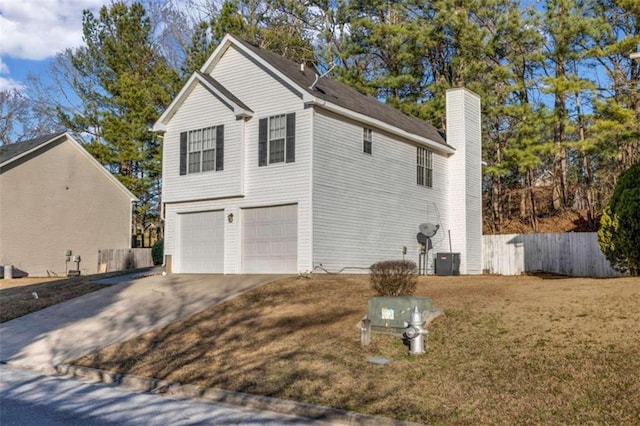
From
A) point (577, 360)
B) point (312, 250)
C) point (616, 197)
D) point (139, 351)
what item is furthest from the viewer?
point (312, 250)

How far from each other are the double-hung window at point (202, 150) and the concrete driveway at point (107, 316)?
379 centimetres

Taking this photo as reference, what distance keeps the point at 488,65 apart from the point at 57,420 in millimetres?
27143

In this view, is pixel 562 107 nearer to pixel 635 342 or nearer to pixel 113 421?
pixel 635 342

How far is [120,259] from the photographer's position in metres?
33.2

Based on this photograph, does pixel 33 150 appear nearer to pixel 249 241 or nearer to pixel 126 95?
pixel 126 95

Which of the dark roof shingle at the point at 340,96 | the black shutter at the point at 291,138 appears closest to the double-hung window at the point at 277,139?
the black shutter at the point at 291,138

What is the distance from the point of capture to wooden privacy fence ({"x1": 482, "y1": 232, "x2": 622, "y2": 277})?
24953 mm

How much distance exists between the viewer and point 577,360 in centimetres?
856

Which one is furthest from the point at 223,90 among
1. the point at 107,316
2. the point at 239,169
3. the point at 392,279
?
the point at 392,279

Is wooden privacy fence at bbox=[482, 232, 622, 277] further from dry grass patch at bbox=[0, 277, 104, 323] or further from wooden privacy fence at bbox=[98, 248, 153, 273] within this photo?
wooden privacy fence at bbox=[98, 248, 153, 273]

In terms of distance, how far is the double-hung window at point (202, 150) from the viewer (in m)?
21.0

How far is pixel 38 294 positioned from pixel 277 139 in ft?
27.2

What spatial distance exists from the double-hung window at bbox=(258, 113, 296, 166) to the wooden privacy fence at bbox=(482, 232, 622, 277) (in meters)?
12.1

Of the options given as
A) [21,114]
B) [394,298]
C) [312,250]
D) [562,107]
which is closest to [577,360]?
[394,298]
